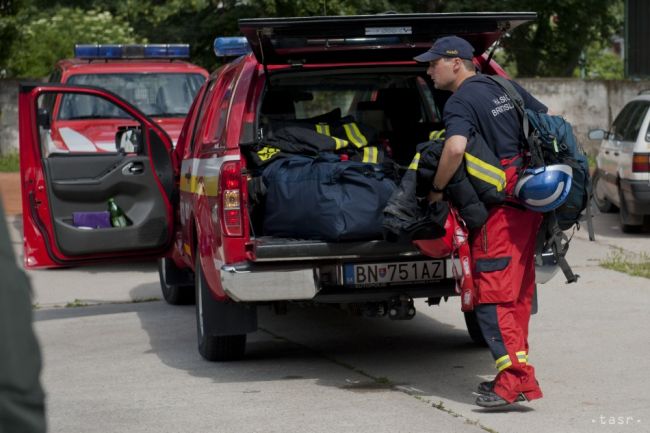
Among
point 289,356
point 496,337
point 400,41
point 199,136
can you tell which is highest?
point 400,41

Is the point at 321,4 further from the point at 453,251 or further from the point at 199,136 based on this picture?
the point at 453,251

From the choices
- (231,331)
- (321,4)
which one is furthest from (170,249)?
(321,4)

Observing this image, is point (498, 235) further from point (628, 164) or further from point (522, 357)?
point (628, 164)

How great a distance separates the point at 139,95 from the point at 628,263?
18.2 feet

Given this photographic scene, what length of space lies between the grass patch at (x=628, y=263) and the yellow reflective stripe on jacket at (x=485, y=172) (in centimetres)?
479

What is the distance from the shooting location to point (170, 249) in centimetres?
882

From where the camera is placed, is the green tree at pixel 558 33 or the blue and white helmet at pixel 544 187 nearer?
the blue and white helmet at pixel 544 187

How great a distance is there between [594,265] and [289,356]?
14.7 feet

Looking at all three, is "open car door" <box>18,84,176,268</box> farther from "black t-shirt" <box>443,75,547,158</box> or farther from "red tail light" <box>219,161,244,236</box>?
"black t-shirt" <box>443,75,547,158</box>

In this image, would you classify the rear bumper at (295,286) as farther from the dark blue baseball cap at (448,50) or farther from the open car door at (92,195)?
the open car door at (92,195)

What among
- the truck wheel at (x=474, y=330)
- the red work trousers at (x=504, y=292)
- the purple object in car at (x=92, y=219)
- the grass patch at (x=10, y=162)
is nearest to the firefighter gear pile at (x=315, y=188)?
the red work trousers at (x=504, y=292)

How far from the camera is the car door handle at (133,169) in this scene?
29.0 feet

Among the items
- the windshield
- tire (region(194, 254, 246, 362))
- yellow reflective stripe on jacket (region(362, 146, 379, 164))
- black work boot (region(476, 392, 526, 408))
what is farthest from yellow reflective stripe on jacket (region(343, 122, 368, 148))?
the windshield

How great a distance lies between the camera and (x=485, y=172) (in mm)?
6090
